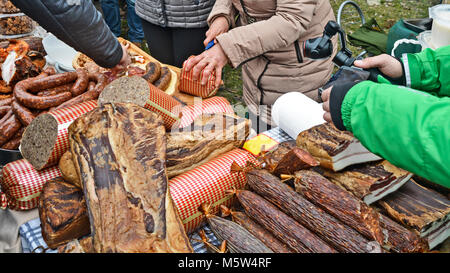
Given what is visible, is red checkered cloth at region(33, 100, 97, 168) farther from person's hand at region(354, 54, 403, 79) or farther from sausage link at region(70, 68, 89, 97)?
person's hand at region(354, 54, 403, 79)

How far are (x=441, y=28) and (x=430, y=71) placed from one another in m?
1.47

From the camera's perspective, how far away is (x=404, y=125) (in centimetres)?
124

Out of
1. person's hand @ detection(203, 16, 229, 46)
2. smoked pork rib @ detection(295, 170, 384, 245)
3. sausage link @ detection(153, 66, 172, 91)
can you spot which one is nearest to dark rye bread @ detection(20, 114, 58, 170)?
sausage link @ detection(153, 66, 172, 91)

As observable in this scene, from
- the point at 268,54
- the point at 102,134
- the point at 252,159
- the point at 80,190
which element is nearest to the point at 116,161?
the point at 102,134

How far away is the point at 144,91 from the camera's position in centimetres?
195

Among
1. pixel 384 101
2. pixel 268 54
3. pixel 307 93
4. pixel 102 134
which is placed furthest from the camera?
pixel 307 93

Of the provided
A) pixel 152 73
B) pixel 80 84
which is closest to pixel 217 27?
pixel 152 73

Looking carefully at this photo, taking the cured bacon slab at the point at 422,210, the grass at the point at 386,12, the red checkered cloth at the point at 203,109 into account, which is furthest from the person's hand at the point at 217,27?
the grass at the point at 386,12

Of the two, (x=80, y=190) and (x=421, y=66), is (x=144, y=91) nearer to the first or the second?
(x=80, y=190)

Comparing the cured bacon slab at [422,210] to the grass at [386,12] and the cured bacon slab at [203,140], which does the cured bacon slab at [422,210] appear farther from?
the grass at [386,12]

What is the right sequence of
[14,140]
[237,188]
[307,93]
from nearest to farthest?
[237,188] → [14,140] → [307,93]

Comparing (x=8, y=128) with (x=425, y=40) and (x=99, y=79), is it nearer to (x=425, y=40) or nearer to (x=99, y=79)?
(x=99, y=79)

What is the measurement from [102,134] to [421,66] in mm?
1805

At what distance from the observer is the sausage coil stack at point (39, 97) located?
7.25 ft
